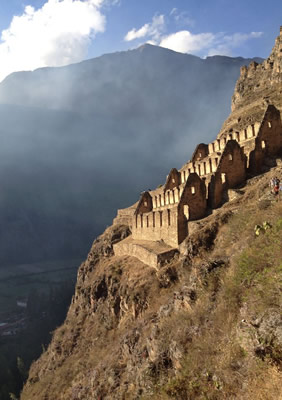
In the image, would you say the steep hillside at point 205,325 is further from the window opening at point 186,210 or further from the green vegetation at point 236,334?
the window opening at point 186,210

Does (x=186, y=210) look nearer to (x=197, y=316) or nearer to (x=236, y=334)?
(x=197, y=316)

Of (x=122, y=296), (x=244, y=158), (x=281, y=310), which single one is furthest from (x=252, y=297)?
(x=244, y=158)

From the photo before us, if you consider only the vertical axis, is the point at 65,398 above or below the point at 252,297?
below

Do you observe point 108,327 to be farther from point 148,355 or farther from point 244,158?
point 244,158

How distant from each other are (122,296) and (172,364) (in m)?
13.4

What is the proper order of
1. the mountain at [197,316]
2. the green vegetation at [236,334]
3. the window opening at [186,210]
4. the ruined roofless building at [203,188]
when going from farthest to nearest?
the ruined roofless building at [203,188] < the window opening at [186,210] < the mountain at [197,316] < the green vegetation at [236,334]

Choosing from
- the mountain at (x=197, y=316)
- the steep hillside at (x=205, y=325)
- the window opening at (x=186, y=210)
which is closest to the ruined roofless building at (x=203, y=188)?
the window opening at (x=186, y=210)

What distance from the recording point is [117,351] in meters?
17.2

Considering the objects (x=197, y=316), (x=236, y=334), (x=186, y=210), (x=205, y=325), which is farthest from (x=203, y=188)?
(x=236, y=334)

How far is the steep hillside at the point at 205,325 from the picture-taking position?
813 cm

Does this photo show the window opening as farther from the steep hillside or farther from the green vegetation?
the green vegetation

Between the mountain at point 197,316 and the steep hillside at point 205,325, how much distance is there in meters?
0.04

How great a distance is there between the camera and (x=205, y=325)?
1082 centimetres

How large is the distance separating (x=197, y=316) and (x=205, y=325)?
735 mm
